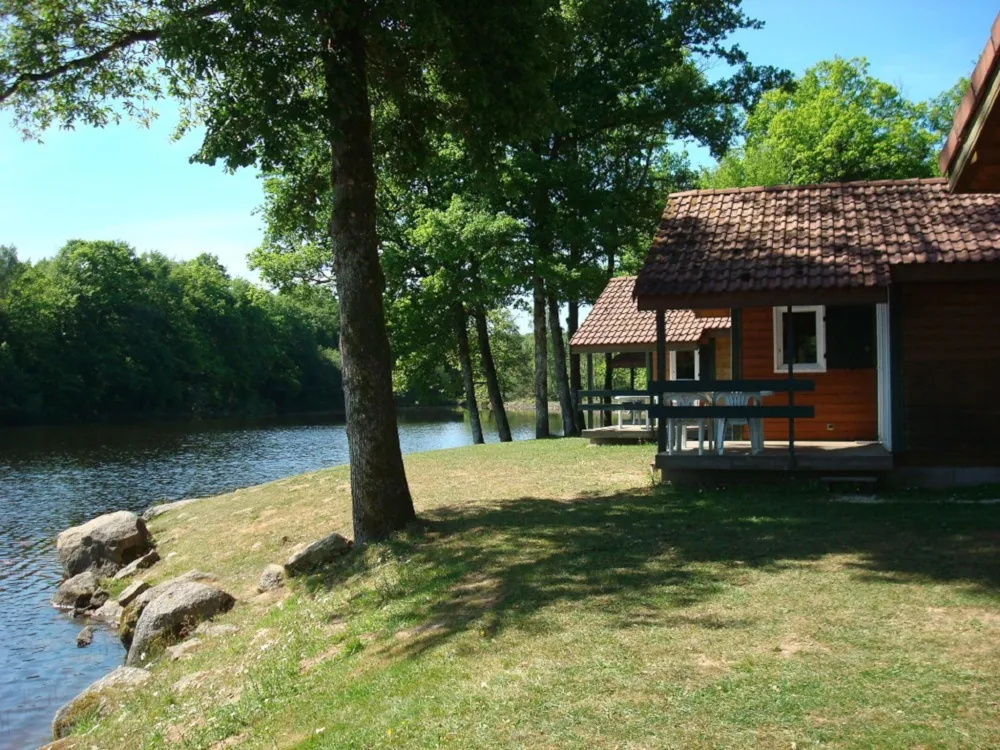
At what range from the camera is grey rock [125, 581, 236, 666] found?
1125 centimetres

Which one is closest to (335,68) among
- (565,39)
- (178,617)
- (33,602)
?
(565,39)

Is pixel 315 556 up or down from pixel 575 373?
down

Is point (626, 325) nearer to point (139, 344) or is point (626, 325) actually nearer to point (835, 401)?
point (835, 401)

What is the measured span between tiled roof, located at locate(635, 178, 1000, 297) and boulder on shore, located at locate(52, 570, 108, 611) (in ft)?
35.3

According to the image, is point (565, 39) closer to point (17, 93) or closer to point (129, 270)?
point (17, 93)

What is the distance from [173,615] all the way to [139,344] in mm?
69171

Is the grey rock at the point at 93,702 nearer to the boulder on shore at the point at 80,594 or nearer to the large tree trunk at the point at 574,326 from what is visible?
the boulder on shore at the point at 80,594

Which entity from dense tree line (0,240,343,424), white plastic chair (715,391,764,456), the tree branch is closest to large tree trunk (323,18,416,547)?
the tree branch

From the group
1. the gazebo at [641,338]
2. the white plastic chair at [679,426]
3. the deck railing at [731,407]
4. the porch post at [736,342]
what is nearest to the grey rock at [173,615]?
the deck railing at [731,407]

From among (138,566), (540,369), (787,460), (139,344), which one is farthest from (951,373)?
(139,344)

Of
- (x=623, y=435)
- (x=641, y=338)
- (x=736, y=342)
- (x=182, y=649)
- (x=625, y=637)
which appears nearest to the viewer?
(x=625, y=637)

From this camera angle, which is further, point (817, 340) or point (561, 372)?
point (561, 372)

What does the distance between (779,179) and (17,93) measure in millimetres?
36905

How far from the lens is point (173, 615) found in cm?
1149
